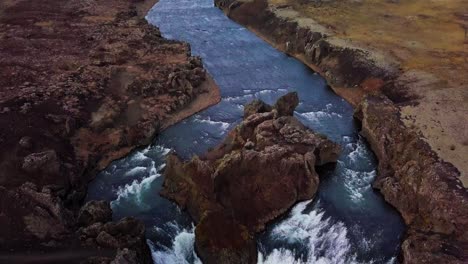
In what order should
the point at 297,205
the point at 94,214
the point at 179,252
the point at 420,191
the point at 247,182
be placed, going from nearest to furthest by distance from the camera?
the point at 179,252 < the point at 94,214 < the point at 420,191 < the point at 247,182 < the point at 297,205

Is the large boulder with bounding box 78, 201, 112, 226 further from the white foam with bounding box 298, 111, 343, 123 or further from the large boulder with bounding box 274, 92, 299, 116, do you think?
the white foam with bounding box 298, 111, 343, 123

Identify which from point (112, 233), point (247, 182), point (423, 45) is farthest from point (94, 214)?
point (423, 45)

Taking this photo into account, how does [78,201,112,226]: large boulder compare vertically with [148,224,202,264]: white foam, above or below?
above

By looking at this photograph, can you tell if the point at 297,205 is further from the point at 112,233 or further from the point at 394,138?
the point at 112,233

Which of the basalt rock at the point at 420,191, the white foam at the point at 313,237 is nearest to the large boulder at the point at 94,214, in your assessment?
the white foam at the point at 313,237

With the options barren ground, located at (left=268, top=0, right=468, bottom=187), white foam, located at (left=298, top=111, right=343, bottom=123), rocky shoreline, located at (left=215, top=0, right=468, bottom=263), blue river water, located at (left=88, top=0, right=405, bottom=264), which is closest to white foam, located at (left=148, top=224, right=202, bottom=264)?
blue river water, located at (left=88, top=0, right=405, bottom=264)

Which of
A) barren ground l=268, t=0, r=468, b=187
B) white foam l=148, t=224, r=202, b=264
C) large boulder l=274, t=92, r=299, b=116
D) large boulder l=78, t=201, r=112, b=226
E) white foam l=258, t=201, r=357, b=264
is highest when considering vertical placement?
barren ground l=268, t=0, r=468, b=187

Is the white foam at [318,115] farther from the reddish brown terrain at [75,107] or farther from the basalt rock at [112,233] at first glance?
the basalt rock at [112,233]
